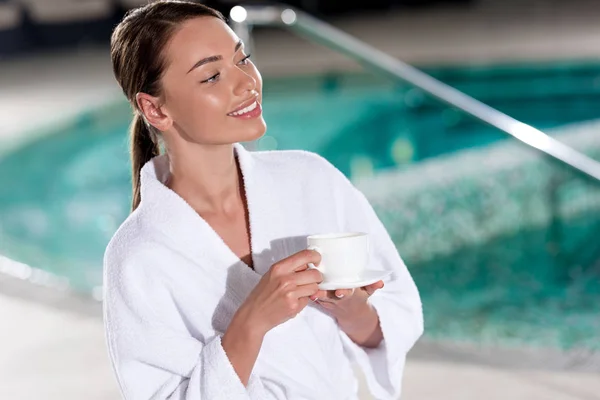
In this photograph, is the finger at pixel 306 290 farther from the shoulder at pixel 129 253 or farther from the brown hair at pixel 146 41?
the brown hair at pixel 146 41

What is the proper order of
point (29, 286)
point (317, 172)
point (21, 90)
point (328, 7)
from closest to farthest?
1. point (317, 172)
2. point (29, 286)
3. point (21, 90)
4. point (328, 7)

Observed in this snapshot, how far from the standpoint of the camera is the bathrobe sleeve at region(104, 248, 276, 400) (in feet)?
4.31

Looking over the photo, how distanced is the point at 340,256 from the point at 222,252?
29 centimetres

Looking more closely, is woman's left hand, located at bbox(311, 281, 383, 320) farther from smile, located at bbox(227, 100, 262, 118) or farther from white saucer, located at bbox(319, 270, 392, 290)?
smile, located at bbox(227, 100, 262, 118)

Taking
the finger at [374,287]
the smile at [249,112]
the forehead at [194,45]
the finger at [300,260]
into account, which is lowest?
the finger at [374,287]

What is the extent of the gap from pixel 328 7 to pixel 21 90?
204 inches

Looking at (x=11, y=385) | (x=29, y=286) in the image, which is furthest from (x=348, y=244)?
(x=29, y=286)

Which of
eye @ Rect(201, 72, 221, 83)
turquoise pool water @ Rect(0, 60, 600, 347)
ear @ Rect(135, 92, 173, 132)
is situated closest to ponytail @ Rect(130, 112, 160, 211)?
ear @ Rect(135, 92, 173, 132)

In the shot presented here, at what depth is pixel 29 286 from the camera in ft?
11.4

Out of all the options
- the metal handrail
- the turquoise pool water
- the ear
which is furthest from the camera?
the turquoise pool water

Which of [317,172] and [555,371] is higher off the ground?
[317,172]

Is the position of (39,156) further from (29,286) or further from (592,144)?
(592,144)

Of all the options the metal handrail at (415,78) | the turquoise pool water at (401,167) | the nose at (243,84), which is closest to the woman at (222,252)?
the nose at (243,84)

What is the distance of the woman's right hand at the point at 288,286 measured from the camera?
46.4 inches
